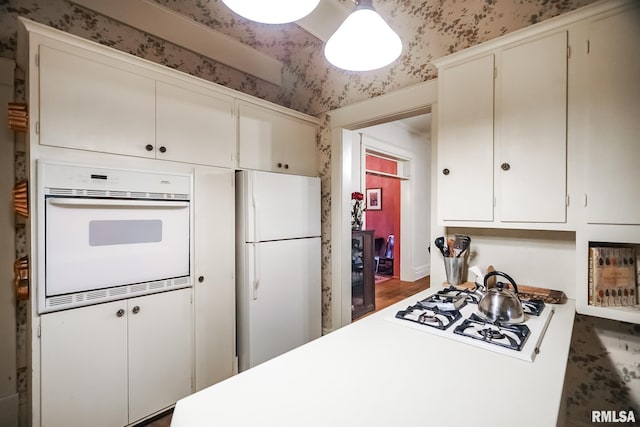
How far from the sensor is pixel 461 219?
1.71 meters

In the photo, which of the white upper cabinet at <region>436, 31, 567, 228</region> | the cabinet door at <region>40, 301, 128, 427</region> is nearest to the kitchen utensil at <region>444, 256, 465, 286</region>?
the white upper cabinet at <region>436, 31, 567, 228</region>

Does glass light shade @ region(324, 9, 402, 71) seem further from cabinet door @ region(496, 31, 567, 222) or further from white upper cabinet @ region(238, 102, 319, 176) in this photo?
white upper cabinet @ region(238, 102, 319, 176)

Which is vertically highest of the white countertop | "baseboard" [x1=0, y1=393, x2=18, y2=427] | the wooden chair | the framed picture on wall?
the framed picture on wall

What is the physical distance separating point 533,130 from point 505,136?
0.40ft

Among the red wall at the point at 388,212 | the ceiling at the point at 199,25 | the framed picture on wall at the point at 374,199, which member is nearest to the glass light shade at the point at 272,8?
the ceiling at the point at 199,25

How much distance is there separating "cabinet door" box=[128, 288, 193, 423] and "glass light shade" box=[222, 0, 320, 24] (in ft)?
5.28

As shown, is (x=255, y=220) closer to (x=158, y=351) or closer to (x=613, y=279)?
(x=158, y=351)

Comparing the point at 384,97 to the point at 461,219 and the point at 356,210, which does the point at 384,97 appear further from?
the point at 356,210

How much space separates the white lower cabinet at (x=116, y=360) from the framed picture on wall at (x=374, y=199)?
15.8ft

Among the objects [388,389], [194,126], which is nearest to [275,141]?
[194,126]

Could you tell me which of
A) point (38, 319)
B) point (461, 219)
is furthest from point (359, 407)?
point (38, 319)

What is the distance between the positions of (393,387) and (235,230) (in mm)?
1613

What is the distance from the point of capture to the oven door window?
1399 millimetres

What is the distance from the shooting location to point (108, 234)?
1.55 m
